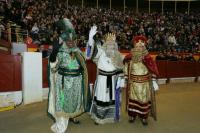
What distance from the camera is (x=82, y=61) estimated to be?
6020 millimetres

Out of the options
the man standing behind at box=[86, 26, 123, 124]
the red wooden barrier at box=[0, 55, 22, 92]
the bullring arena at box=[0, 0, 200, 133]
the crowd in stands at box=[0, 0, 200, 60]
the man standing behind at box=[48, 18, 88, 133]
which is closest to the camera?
the man standing behind at box=[48, 18, 88, 133]

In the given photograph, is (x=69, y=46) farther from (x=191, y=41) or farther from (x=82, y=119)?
(x=191, y=41)

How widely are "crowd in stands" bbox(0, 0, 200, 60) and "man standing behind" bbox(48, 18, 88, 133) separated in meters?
5.76

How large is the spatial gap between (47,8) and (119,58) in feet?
36.3

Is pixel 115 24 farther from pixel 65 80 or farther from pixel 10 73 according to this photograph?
pixel 65 80

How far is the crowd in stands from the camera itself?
13469 mm

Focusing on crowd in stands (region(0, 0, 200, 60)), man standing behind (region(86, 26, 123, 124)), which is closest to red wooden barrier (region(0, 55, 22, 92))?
man standing behind (region(86, 26, 123, 124))

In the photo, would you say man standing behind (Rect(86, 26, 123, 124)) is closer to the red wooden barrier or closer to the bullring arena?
the bullring arena

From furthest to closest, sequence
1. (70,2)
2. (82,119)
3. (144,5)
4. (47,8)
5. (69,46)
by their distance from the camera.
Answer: (144,5) < (70,2) < (47,8) < (82,119) < (69,46)

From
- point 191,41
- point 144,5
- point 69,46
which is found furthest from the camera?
point 144,5

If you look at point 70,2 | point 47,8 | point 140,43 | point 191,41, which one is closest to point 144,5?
point 70,2

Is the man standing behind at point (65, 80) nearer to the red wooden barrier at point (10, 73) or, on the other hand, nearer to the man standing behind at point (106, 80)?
the man standing behind at point (106, 80)

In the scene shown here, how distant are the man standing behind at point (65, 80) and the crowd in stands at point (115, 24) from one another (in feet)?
18.9

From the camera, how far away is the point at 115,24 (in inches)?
779
